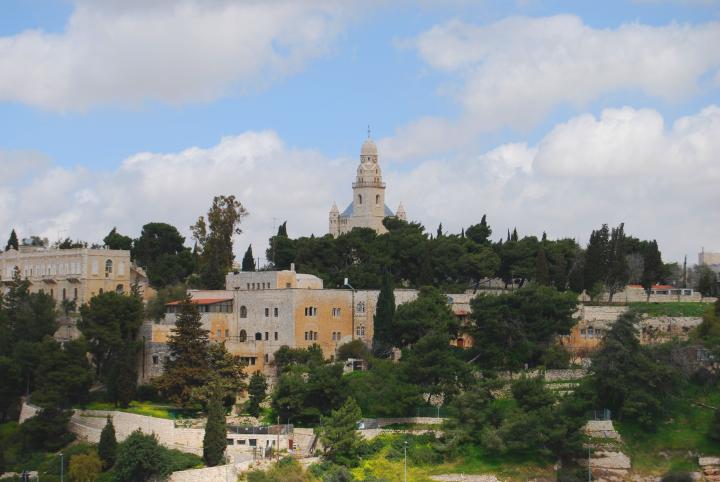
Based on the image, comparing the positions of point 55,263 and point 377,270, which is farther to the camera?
point 55,263

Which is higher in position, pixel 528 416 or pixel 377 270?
pixel 377 270

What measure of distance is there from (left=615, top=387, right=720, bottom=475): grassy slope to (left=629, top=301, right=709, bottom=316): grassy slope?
10.8m

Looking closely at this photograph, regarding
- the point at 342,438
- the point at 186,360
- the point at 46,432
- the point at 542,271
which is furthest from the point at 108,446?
the point at 542,271

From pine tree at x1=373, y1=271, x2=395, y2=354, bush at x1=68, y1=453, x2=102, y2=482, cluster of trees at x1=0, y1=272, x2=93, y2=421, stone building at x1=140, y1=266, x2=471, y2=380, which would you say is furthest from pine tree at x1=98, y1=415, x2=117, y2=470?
pine tree at x1=373, y1=271, x2=395, y2=354

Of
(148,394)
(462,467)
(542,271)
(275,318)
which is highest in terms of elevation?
(542,271)

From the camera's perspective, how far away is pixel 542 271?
77.1 meters

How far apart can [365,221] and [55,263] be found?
22627 millimetres

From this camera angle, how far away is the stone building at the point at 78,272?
3297 inches

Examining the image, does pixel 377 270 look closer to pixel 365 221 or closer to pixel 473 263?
pixel 473 263

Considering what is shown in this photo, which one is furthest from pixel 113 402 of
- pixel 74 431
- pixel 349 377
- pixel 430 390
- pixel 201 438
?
pixel 430 390

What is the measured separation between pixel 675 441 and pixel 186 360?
2257cm

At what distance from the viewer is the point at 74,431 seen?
210 feet

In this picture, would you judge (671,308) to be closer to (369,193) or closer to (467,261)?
(467,261)

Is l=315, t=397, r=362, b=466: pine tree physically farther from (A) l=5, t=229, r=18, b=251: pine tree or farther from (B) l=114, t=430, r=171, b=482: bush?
(A) l=5, t=229, r=18, b=251: pine tree
